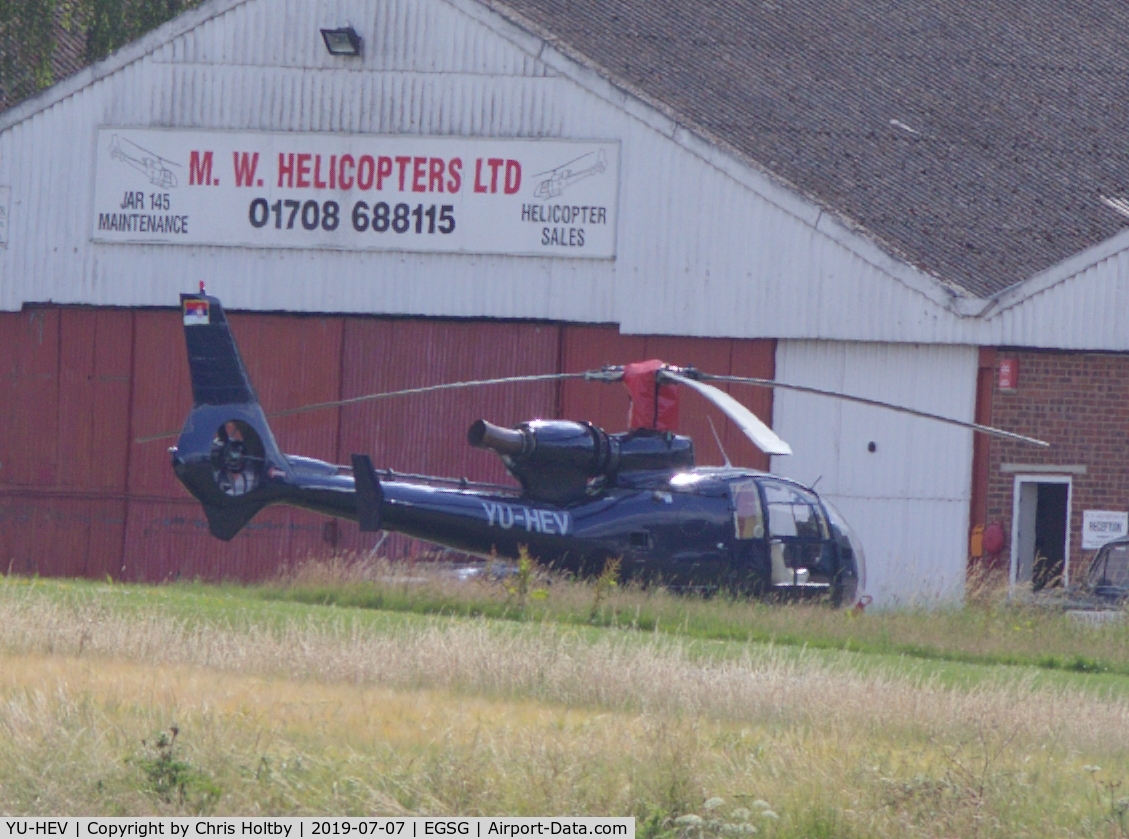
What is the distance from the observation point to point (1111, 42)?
2905cm

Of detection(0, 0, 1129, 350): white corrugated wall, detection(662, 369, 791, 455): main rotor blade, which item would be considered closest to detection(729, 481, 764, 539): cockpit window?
detection(662, 369, 791, 455): main rotor blade

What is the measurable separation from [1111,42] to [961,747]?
2230 cm

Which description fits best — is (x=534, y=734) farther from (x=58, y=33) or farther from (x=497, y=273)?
(x=58, y=33)

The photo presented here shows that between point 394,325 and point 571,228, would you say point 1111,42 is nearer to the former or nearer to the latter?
point 571,228

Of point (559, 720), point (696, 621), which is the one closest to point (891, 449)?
point (696, 621)

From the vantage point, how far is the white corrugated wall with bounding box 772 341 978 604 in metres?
22.9

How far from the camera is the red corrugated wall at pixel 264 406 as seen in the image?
24.4 meters

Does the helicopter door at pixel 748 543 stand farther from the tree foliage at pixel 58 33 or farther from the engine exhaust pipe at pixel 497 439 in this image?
the tree foliage at pixel 58 33

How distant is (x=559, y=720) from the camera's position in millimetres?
10406

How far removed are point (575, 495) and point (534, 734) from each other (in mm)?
7557

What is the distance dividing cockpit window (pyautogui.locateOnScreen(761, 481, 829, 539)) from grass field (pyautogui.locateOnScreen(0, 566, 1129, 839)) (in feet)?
5.09

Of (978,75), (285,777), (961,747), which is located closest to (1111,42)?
(978,75)

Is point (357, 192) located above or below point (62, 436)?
above

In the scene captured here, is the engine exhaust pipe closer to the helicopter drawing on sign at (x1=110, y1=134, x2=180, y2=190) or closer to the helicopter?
the helicopter
